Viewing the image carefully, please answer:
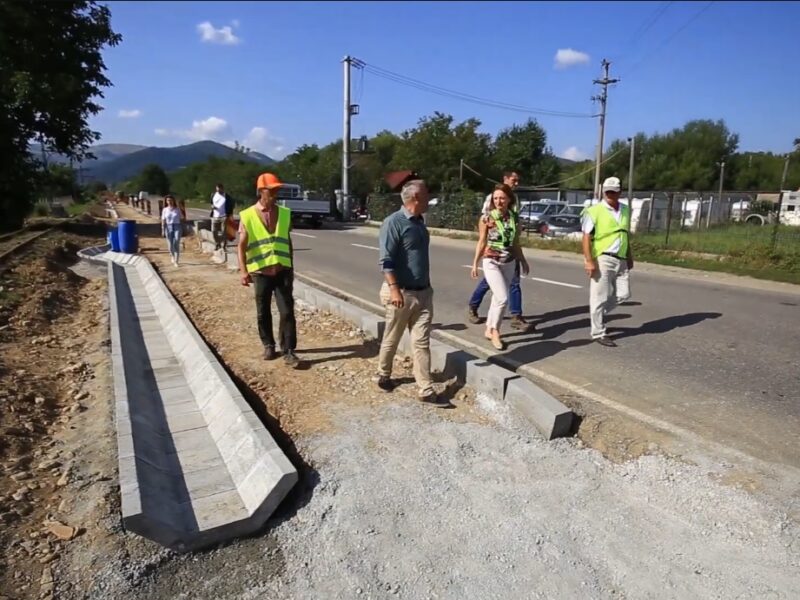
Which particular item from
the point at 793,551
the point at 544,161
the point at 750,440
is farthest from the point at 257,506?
the point at 544,161

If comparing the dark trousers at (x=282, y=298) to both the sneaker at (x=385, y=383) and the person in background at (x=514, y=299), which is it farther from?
the person in background at (x=514, y=299)

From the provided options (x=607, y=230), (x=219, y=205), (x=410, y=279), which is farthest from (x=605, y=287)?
(x=219, y=205)

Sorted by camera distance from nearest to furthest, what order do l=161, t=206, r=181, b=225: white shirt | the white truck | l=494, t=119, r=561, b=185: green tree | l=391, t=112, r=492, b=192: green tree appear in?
1. l=161, t=206, r=181, b=225: white shirt
2. the white truck
3. l=391, t=112, r=492, b=192: green tree
4. l=494, t=119, r=561, b=185: green tree

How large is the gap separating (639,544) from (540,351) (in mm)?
3276

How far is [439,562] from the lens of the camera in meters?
2.84

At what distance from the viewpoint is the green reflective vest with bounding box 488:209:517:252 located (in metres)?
5.96

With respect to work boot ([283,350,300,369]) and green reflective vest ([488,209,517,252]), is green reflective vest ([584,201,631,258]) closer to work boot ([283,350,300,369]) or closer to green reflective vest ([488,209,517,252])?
green reflective vest ([488,209,517,252])

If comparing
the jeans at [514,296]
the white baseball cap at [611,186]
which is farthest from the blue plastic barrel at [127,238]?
the white baseball cap at [611,186]

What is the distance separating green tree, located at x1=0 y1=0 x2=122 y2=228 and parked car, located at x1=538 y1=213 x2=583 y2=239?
19.4 meters

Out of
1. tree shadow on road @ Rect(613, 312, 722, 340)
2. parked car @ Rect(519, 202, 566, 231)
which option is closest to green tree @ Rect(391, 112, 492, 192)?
parked car @ Rect(519, 202, 566, 231)

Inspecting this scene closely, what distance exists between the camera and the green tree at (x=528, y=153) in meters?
57.0

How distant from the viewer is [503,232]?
236 inches

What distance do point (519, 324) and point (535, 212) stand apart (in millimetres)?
21097

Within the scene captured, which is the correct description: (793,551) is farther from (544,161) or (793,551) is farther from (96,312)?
(544,161)
